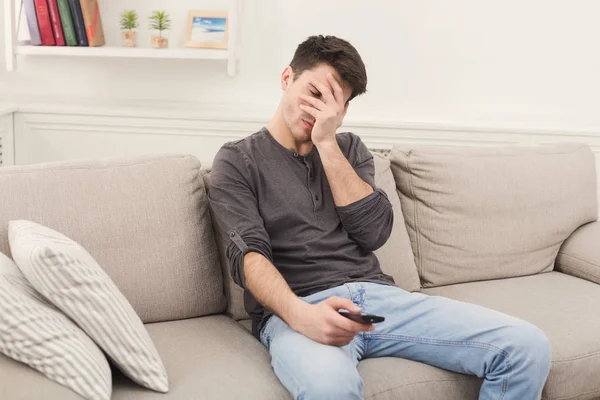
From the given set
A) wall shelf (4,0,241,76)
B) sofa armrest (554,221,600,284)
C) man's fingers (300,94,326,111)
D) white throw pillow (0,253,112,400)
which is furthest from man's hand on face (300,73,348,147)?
wall shelf (4,0,241,76)

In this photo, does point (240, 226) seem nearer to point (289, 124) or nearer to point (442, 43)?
point (289, 124)

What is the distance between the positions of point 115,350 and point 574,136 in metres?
2.37

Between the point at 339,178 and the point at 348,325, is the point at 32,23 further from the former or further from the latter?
the point at 348,325

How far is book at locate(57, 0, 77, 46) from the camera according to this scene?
9.53 ft

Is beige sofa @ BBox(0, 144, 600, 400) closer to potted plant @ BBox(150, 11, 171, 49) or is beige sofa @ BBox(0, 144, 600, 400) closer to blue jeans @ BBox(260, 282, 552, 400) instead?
blue jeans @ BBox(260, 282, 552, 400)

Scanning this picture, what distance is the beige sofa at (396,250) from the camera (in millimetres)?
1705

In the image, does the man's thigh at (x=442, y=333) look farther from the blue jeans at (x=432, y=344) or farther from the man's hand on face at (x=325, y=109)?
the man's hand on face at (x=325, y=109)

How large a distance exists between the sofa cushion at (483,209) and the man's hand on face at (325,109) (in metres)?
0.53

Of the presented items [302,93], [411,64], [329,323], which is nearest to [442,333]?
[329,323]

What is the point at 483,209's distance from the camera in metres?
2.39

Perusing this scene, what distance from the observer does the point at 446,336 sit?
174 centimetres

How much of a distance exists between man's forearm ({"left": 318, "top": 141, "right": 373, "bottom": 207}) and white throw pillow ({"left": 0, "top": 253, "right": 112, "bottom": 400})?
0.75 meters

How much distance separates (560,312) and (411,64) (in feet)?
4.77

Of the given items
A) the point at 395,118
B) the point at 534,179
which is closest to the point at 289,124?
the point at 534,179
